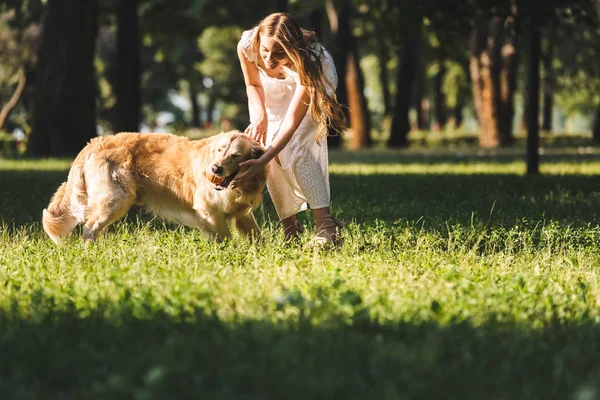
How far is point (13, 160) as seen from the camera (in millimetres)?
18281

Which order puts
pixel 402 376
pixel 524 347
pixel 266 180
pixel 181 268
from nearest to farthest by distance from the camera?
pixel 402 376 < pixel 524 347 < pixel 181 268 < pixel 266 180

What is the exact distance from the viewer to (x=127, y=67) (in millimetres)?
21469

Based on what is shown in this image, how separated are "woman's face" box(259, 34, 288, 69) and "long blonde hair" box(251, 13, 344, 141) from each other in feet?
0.14

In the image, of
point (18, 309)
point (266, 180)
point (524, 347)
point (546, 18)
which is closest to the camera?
point (524, 347)

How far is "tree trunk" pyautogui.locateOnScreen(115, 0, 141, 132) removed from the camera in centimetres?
2122

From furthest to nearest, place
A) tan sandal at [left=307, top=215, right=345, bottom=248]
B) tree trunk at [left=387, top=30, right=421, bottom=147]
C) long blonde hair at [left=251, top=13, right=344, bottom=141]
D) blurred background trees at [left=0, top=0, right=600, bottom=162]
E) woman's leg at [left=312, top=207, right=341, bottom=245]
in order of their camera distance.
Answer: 1. tree trunk at [left=387, top=30, right=421, bottom=147]
2. blurred background trees at [left=0, top=0, right=600, bottom=162]
3. woman's leg at [left=312, top=207, right=341, bottom=245]
4. tan sandal at [left=307, top=215, right=345, bottom=248]
5. long blonde hair at [left=251, top=13, right=344, bottom=141]

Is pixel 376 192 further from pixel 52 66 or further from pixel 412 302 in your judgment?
pixel 52 66

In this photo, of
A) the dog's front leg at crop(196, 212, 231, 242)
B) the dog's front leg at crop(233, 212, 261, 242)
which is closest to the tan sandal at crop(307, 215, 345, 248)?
the dog's front leg at crop(233, 212, 261, 242)

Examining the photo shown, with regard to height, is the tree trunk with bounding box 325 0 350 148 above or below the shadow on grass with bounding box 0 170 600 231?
above

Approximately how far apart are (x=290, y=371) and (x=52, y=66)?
16.5m

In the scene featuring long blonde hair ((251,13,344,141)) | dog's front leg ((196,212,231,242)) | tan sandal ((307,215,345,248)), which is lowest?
tan sandal ((307,215,345,248))

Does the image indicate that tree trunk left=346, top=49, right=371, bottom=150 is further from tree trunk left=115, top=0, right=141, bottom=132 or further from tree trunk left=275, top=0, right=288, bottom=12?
tree trunk left=115, top=0, right=141, bottom=132

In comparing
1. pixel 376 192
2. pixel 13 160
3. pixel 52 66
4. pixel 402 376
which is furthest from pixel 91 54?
pixel 402 376

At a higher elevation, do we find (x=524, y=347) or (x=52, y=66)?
(x=52, y=66)
